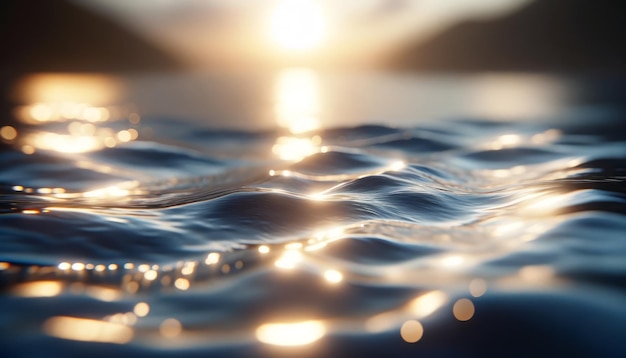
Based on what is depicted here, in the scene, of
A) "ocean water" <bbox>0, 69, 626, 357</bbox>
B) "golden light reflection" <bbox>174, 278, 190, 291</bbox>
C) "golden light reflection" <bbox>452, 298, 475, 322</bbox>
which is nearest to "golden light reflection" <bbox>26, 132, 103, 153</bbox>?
"ocean water" <bbox>0, 69, 626, 357</bbox>

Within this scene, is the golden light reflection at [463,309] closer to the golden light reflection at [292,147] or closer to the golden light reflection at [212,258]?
the golden light reflection at [212,258]

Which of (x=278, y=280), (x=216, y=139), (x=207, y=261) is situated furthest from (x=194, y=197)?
(x=216, y=139)

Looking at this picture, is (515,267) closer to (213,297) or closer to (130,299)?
(213,297)

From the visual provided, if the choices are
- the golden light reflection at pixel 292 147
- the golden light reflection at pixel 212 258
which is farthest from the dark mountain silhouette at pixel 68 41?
the golden light reflection at pixel 212 258

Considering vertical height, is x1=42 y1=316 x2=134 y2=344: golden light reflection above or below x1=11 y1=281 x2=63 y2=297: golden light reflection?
below

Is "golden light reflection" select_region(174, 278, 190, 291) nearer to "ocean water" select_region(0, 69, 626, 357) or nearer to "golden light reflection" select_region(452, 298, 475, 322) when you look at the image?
"ocean water" select_region(0, 69, 626, 357)

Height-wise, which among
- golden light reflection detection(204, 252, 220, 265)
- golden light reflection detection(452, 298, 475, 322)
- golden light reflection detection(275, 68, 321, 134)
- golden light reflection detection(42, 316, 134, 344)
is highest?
golden light reflection detection(275, 68, 321, 134)

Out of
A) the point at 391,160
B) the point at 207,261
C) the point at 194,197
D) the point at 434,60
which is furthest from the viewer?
the point at 434,60
